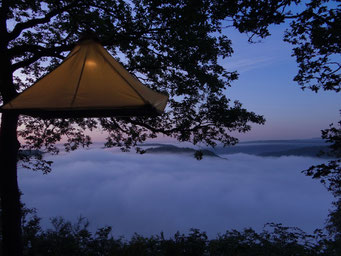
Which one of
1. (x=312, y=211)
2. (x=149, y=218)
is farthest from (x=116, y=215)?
(x=312, y=211)

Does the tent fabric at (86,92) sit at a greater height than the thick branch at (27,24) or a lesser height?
lesser

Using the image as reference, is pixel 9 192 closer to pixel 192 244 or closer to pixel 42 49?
pixel 42 49

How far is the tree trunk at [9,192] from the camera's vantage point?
18.1ft

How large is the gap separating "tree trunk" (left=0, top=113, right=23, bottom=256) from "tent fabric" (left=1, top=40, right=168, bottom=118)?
13.0ft

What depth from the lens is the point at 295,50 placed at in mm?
6352

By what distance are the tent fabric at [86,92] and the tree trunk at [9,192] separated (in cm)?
396

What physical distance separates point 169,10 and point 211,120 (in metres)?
3.62

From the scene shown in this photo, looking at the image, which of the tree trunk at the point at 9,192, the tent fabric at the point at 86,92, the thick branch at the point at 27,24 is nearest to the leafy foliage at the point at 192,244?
the tree trunk at the point at 9,192

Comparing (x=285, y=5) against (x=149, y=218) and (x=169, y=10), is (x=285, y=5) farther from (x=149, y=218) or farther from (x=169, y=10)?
(x=149, y=218)

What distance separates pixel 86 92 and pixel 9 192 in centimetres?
480

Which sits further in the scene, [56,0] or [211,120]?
[211,120]

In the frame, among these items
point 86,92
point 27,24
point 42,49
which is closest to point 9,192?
point 42,49

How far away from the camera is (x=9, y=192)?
19.2ft

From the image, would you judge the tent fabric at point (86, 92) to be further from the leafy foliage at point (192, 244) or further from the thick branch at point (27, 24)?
the thick branch at point (27, 24)
